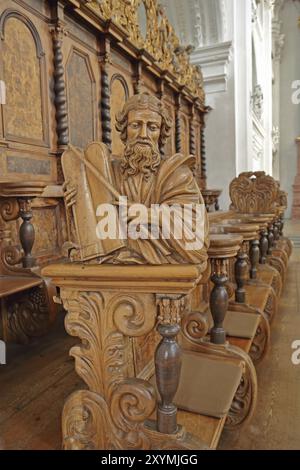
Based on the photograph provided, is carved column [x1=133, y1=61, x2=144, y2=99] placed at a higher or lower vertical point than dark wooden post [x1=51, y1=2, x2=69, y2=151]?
higher

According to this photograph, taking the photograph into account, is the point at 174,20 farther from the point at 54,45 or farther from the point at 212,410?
the point at 212,410

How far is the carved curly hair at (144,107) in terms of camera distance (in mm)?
1346

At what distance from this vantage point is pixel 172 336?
1.14 m

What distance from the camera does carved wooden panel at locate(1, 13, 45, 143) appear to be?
2.87 metres

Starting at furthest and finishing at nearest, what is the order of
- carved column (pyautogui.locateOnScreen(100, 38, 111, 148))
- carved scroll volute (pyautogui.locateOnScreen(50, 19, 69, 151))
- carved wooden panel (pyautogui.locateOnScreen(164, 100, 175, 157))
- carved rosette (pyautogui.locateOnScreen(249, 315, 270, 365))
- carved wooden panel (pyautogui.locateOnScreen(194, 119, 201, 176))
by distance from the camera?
carved wooden panel (pyautogui.locateOnScreen(194, 119, 201, 176)) → carved wooden panel (pyautogui.locateOnScreen(164, 100, 175, 157)) → carved column (pyautogui.locateOnScreen(100, 38, 111, 148)) → carved scroll volute (pyautogui.locateOnScreen(50, 19, 69, 151)) → carved rosette (pyautogui.locateOnScreen(249, 315, 270, 365))

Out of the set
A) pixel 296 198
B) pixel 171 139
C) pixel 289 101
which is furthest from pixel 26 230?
pixel 289 101

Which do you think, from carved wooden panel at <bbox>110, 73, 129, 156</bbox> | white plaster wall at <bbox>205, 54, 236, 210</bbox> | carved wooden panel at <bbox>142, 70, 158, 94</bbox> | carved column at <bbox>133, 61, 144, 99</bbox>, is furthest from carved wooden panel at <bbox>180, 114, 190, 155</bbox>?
carved wooden panel at <bbox>110, 73, 129, 156</bbox>

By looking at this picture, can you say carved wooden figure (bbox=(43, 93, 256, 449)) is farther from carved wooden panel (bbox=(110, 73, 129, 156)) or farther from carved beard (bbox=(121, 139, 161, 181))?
carved wooden panel (bbox=(110, 73, 129, 156))

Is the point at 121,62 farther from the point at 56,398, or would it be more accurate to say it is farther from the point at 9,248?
the point at 56,398

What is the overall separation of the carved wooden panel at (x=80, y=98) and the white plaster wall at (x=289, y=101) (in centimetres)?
1306

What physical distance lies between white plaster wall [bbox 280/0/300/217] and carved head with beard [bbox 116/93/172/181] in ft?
49.9

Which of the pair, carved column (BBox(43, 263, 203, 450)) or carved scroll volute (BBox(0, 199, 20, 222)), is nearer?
carved column (BBox(43, 263, 203, 450))

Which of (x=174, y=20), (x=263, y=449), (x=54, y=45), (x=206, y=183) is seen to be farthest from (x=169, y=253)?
(x=174, y=20)

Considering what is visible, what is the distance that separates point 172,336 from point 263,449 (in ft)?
2.67
